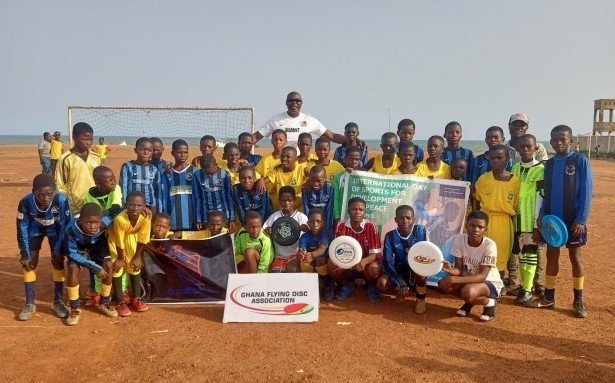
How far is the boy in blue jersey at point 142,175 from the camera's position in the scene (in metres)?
6.42

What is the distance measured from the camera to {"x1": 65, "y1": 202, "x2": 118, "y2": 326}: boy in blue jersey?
5.36m

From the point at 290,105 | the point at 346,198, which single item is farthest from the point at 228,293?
the point at 290,105

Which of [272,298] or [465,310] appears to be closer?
[272,298]

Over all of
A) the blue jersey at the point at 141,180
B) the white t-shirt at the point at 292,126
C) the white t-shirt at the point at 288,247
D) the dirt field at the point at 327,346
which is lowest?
the dirt field at the point at 327,346

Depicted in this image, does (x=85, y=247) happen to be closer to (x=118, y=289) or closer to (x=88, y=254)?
(x=88, y=254)

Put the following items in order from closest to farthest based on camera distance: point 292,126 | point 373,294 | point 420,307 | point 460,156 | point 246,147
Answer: point 420,307, point 373,294, point 460,156, point 246,147, point 292,126

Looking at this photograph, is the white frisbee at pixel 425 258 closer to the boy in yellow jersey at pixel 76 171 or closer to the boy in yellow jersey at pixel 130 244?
the boy in yellow jersey at pixel 130 244

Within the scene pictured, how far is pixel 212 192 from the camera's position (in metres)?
6.63

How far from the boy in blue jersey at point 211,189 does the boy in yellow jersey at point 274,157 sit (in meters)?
0.69

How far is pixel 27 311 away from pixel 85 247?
990 mm

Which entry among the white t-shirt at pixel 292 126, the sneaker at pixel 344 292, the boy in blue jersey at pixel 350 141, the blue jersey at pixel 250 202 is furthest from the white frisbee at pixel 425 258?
the white t-shirt at pixel 292 126

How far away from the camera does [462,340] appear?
486 cm

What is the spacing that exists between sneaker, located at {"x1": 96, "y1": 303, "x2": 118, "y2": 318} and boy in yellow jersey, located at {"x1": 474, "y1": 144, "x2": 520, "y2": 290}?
4.70 m

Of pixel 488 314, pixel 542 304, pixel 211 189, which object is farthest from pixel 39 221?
pixel 542 304
